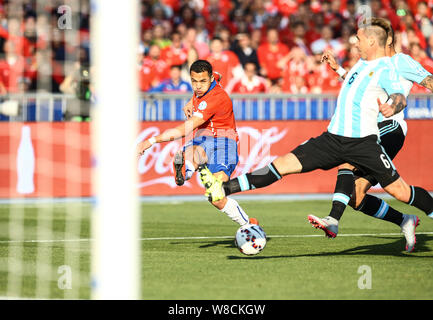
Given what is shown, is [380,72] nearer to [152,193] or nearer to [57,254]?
[57,254]

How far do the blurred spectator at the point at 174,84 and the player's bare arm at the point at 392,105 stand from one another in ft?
27.3

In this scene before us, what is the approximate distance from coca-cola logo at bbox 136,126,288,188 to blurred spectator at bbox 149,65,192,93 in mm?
980

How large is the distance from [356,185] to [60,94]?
24.3 ft

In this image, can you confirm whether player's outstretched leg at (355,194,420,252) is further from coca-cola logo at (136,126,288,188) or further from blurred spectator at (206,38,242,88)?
blurred spectator at (206,38,242,88)

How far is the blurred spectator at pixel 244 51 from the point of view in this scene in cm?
1639

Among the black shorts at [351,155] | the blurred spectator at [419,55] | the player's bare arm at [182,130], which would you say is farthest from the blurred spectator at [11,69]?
the black shorts at [351,155]

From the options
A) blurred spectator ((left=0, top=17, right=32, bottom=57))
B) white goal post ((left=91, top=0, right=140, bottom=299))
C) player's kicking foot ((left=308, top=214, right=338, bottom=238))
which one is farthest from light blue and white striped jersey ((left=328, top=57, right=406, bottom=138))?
blurred spectator ((left=0, top=17, right=32, bottom=57))

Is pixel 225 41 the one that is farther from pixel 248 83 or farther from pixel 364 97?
pixel 364 97

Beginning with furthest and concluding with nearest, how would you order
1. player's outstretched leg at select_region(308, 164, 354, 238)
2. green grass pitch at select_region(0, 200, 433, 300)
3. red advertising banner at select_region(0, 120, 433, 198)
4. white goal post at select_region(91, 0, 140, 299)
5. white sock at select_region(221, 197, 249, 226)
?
1. red advertising banner at select_region(0, 120, 433, 198)
2. white sock at select_region(221, 197, 249, 226)
3. player's outstretched leg at select_region(308, 164, 354, 238)
4. green grass pitch at select_region(0, 200, 433, 300)
5. white goal post at select_region(91, 0, 140, 299)

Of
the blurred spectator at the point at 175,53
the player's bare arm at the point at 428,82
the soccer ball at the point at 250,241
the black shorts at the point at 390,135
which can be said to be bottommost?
the soccer ball at the point at 250,241

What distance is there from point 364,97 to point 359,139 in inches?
15.5

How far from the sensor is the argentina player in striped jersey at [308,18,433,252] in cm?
805

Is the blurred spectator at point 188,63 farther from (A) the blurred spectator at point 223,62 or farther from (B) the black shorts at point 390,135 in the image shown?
(B) the black shorts at point 390,135
